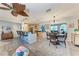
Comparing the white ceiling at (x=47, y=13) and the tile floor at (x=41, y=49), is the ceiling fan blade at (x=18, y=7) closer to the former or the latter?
the white ceiling at (x=47, y=13)

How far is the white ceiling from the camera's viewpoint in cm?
201

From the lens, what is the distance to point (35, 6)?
2.03 meters

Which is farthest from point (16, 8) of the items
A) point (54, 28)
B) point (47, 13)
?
point (54, 28)

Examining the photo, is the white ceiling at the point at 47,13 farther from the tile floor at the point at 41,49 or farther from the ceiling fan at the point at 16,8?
the tile floor at the point at 41,49

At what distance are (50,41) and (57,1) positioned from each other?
2.21ft

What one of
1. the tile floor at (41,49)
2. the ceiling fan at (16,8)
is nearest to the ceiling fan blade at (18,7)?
the ceiling fan at (16,8)

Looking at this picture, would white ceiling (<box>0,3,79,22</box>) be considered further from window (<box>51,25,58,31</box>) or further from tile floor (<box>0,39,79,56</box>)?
tile floor (<box>0,39,79,56</box>)

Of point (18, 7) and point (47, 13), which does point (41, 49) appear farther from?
point (18, 7)

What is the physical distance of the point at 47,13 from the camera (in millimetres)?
2064

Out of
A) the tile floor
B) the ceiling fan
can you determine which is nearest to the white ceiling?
the ceiling fan

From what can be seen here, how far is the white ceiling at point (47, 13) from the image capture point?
2006 millimetres

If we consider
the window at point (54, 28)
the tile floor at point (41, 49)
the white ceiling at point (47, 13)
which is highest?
the white ceiling at point (47, 13)

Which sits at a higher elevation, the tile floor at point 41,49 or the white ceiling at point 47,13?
the white ceiling at point 47,13

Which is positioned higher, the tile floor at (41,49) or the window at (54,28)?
the window at (54,28)
